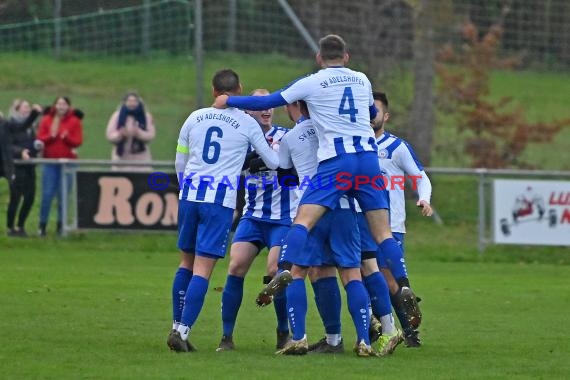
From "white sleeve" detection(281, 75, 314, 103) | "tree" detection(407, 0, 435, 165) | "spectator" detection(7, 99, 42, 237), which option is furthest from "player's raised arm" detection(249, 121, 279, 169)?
"tree" detection(407, 0, 435, 165)

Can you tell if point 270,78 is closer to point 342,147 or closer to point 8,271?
point 8,271

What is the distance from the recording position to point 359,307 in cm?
959

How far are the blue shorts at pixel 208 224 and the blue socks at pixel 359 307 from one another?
1.01m

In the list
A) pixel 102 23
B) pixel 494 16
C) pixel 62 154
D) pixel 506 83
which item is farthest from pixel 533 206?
pixel 506 83

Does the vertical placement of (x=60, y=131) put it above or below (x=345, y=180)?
above

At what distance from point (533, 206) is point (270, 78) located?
5.90 meters

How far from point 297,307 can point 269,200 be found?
1002 mm

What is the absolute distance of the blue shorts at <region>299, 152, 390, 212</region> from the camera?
952cm

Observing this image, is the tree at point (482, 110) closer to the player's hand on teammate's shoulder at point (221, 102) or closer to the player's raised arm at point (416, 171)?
the player's raised arm at point (416, 171)

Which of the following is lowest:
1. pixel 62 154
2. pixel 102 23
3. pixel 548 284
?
pixel 548 284

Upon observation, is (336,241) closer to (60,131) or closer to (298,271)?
(298,271)

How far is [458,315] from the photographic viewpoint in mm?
12602

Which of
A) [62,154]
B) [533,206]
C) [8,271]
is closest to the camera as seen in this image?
[8,271]

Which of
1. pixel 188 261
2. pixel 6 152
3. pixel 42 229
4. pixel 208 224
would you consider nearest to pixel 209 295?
pixel 188 261
